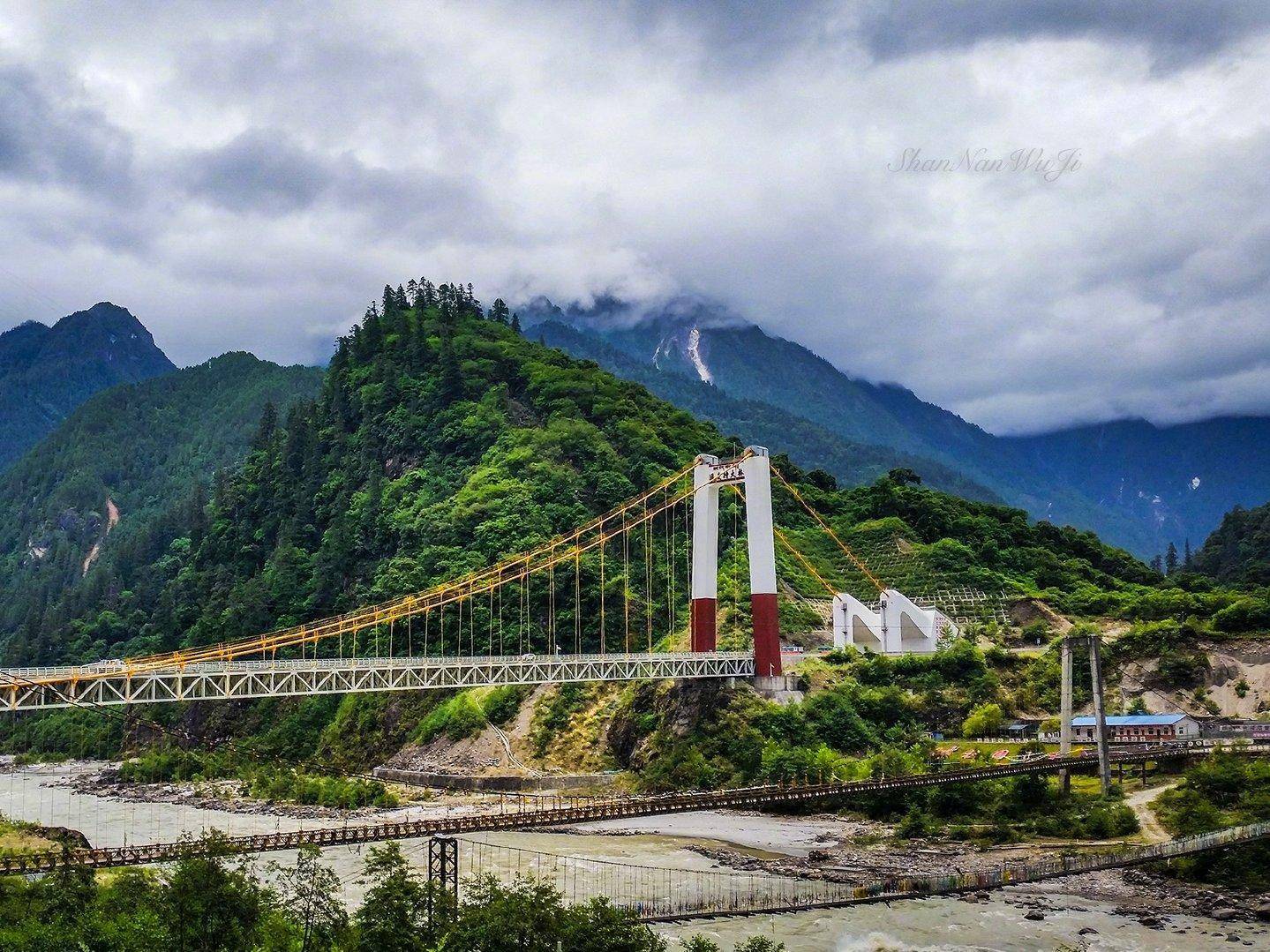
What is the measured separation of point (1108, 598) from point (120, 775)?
1938 inches

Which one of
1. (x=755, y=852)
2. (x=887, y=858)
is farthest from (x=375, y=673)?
(x=887, y=858)

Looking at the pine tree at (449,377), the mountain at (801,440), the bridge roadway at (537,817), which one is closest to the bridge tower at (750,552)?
the bridge roadway at (537,817)

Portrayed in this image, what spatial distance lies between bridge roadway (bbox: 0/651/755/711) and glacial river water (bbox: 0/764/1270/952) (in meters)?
4.63

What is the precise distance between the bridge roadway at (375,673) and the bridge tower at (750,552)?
1.20 meters

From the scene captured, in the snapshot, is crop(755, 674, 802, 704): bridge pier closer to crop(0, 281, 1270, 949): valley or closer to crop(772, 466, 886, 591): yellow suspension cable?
crop(0, 281, 1270, 949): valley

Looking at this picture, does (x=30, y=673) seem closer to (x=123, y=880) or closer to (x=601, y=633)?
(x=123, y=880)

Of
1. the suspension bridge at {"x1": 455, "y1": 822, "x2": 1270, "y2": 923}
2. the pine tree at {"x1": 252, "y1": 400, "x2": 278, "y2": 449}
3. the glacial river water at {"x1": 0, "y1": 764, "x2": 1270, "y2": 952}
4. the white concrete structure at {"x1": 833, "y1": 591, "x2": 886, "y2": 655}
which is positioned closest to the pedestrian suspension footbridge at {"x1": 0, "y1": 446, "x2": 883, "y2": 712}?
the white concrete structure at {"x1": 833, "y1": 591, "x2": 886, "y2": 655}

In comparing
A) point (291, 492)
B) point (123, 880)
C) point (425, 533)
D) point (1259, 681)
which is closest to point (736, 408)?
point (291, 492)

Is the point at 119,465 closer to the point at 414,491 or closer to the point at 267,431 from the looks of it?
the point at 267,431

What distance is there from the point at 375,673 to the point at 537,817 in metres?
15.6

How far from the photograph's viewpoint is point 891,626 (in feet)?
204

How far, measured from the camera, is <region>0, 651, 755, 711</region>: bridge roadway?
3972 cm

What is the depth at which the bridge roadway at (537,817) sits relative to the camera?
29.1m

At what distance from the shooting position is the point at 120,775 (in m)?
65.1
